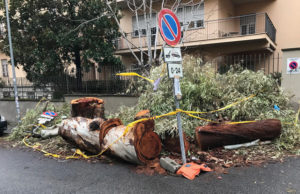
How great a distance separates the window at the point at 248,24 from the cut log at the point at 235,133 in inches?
398

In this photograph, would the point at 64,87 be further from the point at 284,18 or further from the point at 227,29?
the point at 284,18

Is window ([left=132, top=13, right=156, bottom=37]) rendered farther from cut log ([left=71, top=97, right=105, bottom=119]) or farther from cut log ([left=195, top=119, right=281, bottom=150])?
cut log ([left=195, top=119, right=281, bottom=150])

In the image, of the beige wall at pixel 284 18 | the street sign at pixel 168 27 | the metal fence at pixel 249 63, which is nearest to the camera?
the street sign at pixel 168 27

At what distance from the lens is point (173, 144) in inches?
178

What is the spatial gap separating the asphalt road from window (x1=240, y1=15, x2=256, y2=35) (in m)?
10.9

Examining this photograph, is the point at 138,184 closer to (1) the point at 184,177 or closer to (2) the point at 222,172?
(1) the point at 184,177

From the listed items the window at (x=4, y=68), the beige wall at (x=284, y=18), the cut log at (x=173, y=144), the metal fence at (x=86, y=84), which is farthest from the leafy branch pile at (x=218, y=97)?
the window at (x=4, y=68)

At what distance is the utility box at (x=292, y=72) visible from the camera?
249 inches

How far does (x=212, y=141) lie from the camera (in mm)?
4445

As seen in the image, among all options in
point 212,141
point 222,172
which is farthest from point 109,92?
point 222,172

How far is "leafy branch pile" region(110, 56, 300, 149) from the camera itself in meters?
5.29

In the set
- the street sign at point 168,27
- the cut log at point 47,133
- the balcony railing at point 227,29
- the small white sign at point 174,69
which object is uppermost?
the balcony railing at point 227,29

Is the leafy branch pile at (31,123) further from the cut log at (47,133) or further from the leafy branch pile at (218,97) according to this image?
the leafy branch pile at (218,97)

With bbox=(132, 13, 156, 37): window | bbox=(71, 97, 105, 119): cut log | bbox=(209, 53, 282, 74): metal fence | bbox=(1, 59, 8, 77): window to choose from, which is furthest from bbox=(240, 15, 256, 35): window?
bbox=(1, 59, 8, 77): window
